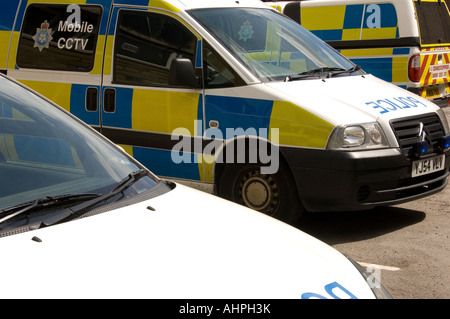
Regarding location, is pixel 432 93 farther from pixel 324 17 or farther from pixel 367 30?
pixel 324 17

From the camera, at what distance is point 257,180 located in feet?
18.2

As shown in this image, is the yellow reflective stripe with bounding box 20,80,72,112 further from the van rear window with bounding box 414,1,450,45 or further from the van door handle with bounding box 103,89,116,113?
the van rear window with bounding box 414,1,450,45

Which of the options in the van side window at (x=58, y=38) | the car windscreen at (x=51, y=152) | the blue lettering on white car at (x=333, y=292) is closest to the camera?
the blue lettering on white car at (x=333, y=292)

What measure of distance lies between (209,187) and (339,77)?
135 cm

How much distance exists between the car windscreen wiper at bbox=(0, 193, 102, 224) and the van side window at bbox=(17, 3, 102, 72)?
11.7 ft

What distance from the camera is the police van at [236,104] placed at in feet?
17.2

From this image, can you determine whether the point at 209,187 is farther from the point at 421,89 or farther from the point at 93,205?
the point at 421,89

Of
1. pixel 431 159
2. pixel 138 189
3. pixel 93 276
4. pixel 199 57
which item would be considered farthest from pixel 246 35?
pixel 93 276

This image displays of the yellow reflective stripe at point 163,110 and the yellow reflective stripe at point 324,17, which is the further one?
the yellow reflective stripe at point 324,17

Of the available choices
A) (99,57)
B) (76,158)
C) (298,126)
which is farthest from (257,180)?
(76,158)

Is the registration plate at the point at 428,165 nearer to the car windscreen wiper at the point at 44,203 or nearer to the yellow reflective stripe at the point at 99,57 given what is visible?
the yellow reflective stripe at the point at 99,57

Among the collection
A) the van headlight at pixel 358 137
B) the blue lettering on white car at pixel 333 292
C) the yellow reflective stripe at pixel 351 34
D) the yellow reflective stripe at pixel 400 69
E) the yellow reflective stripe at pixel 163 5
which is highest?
the yellow reflective stripe at pixel 163 5

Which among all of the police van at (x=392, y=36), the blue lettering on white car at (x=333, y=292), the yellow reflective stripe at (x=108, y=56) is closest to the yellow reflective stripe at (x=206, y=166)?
the yellow reflective stripe at (x=108, y=56)

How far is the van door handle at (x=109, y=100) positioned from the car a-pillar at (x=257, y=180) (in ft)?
3.17
